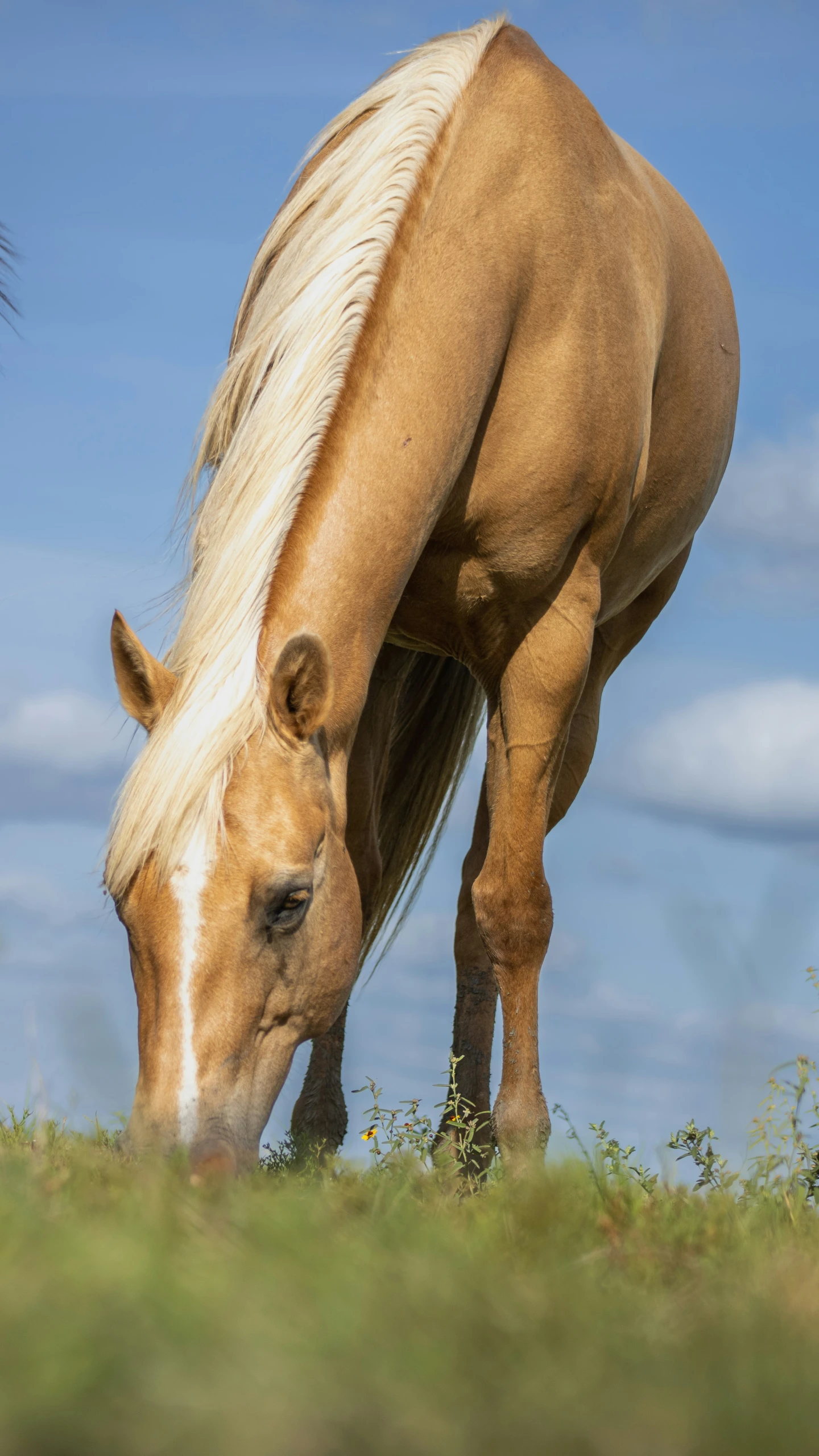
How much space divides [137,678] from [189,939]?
0.73 metres

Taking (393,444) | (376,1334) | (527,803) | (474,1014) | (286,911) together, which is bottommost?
(376,1334)

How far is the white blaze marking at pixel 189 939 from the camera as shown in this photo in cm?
295

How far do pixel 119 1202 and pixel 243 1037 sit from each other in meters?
0.93

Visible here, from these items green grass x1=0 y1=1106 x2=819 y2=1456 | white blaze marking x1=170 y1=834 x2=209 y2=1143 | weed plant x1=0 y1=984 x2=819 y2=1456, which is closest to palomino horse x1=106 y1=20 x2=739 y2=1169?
white blaze marking x1=170 y1=834 x2=209 y2=1143

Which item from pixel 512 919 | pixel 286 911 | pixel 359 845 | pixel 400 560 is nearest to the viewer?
pixel 286 911

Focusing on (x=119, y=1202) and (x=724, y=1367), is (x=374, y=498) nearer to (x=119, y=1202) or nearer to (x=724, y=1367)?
(x=119, y=1202)

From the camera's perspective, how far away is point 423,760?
5758mm

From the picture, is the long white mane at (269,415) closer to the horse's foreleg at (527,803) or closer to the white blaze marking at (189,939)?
the white blaze marking at (189,939)

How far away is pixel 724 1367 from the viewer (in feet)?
4.67

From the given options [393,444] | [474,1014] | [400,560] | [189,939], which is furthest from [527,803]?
[189,939]

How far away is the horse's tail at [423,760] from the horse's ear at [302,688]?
2.37 metres

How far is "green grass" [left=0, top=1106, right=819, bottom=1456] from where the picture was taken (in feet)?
3.91

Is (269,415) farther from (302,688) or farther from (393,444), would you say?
(302,688)

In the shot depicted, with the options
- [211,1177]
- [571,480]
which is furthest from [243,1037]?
[571,480]
